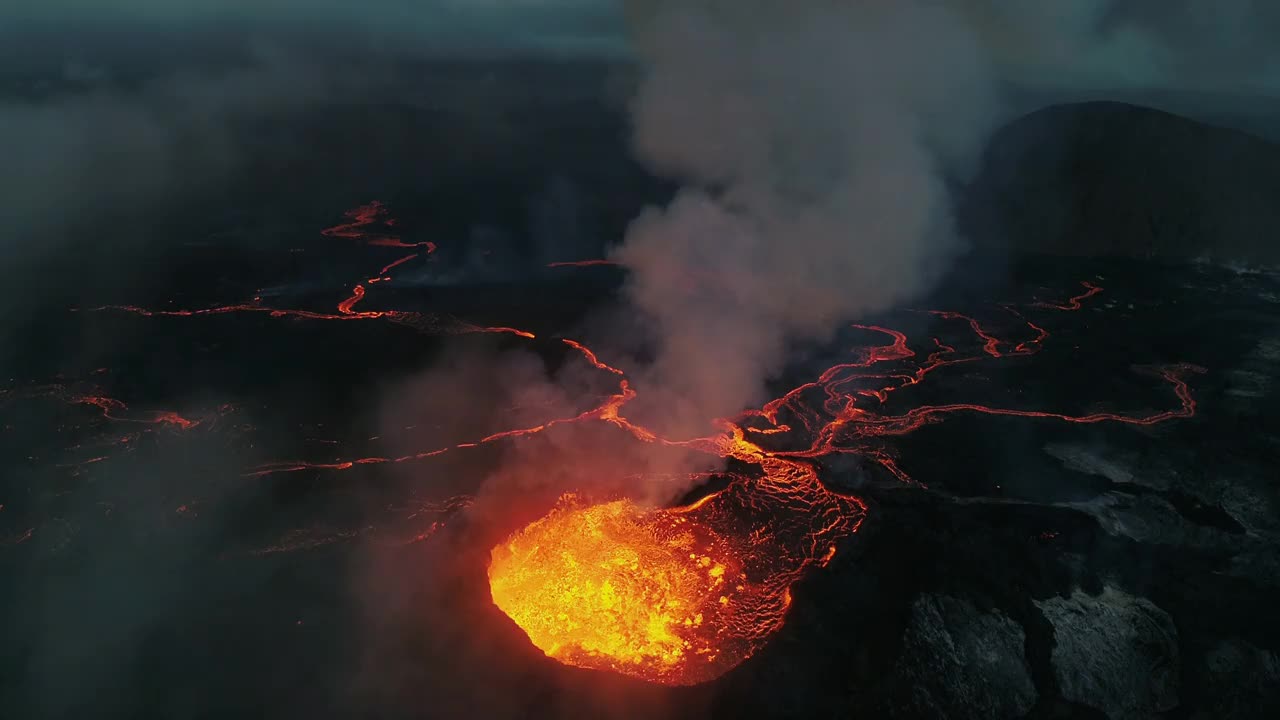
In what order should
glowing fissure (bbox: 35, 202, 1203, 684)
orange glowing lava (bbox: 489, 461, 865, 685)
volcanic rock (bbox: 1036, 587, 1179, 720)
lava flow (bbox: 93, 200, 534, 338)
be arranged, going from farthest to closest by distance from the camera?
lava flow (bbox: 93, 200, 534, 338) → glowing fissure (bbox: 35, 202, 1203, 684) → orange glowing lava (bbox: 489, 461, 865, 685) → volcanic rock (bbox: 1036, 587, 1179, 720)

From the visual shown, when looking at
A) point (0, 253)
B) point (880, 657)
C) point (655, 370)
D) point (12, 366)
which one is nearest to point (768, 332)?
point (655, 370)

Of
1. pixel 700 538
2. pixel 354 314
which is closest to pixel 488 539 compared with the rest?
pixel 700 538

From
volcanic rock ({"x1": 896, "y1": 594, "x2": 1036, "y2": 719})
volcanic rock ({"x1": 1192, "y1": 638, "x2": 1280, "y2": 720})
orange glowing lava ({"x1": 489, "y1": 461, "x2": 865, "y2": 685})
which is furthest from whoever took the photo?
orange glowing lava ({"x1": 489, "y1": 461, "x2": 865, "y2": 685})

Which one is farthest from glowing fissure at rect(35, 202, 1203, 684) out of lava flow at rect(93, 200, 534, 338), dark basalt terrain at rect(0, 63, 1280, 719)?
lava flow at rect(93, 200, 534, 338)

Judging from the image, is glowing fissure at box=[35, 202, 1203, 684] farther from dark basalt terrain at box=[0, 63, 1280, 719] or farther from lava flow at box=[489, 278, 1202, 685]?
dark basalt terrain at box=[0, 63, 1280, 719]

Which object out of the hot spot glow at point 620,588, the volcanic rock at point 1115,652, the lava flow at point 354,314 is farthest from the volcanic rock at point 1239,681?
the lava flow at point 354,314

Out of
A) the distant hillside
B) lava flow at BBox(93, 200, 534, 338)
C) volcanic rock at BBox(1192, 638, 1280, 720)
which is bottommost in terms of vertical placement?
lava flow at BBox(93, 200, 534, 338)

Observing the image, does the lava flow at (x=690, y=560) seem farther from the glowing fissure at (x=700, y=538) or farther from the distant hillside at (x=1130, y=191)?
the distant hillside at (x=1130, y=191)
